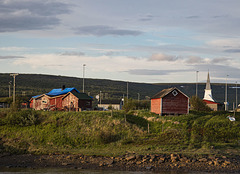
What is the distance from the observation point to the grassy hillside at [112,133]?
126 ft

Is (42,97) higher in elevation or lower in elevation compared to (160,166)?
higher

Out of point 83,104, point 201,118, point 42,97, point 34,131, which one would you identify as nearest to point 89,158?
point 34,131

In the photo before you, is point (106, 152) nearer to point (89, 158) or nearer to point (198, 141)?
point (89, 158)

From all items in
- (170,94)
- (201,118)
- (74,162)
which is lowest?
(74,162)

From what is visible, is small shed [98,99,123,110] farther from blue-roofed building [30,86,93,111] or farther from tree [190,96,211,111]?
tree [190,96,211,111]

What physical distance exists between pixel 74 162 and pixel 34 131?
13.1 m

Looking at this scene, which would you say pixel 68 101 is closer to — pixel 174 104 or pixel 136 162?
pixel 174 104

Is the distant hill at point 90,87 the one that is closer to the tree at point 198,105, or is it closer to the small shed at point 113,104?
the small shed at point 113,104

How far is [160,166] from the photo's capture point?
32000mm

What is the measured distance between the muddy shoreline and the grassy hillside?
233cm

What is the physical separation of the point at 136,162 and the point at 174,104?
74.6 feet

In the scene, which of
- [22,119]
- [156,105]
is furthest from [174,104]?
[22,119]

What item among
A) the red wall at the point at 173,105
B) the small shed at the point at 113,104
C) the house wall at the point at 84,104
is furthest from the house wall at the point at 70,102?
the small shed at the point at 113,104

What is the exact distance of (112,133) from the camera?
4262cm
